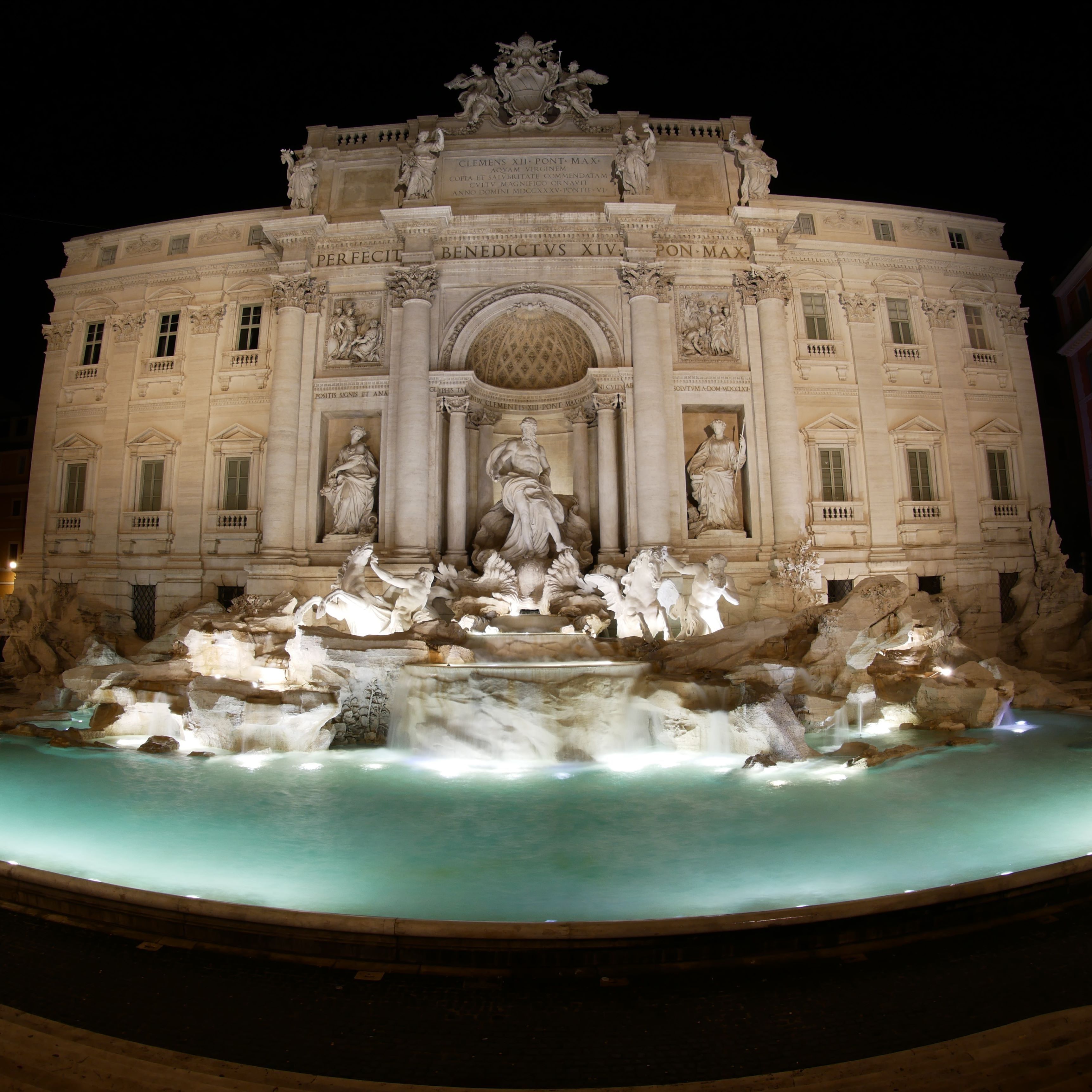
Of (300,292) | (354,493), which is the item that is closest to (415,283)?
(300,292)

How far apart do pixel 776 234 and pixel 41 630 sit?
21.5 m

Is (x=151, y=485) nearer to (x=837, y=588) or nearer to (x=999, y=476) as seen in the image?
(x=837, y=588)

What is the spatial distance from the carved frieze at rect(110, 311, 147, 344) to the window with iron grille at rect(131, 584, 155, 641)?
739 cm

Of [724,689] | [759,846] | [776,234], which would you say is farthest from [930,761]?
[776,234]

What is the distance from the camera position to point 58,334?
21.7 m

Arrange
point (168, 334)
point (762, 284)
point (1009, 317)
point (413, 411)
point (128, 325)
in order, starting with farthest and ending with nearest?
1. point (128, 325)
2. point (168, 334)
3. point (1009, 317)
4. point (762, 284)
5. point (413, 411)

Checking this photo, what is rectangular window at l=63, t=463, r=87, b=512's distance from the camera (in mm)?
20938

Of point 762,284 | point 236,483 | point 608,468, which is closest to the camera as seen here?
point 608,468

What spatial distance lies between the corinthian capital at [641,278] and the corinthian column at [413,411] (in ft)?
16.0

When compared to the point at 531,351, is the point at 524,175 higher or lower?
higher

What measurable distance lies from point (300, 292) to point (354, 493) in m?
5.67

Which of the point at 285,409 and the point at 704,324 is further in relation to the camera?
the point at 704,324

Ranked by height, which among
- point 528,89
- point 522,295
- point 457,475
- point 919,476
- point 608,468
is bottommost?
point 457,475

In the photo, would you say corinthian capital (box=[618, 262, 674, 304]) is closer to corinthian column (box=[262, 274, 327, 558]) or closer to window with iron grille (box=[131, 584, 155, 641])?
corinthian column (box=[262, 274, 327, 558])
